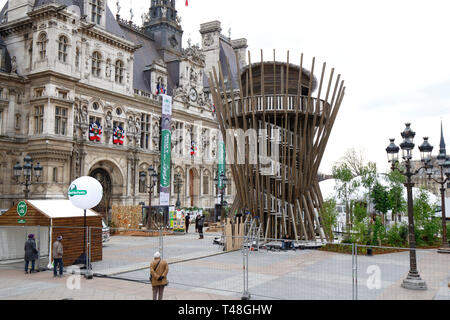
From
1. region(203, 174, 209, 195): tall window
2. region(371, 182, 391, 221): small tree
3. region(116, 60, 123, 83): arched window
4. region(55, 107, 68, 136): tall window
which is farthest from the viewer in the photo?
region(203, 174, 209, 195): tall window

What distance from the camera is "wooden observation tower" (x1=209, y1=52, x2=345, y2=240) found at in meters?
19.8

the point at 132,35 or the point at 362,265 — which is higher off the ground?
the point at 132,35

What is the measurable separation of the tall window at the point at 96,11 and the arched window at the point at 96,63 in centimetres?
272

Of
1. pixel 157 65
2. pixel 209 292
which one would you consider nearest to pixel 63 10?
pixel 157 65

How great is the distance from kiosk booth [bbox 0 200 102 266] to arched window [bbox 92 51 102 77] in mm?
19013

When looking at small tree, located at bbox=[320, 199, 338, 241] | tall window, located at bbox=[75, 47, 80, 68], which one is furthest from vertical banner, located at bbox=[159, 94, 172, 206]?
small tree, located at bbox=[320, 199, 338, 241]

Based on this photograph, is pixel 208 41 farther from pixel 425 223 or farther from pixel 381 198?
pixel 425 223

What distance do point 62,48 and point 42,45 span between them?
135 centimetres

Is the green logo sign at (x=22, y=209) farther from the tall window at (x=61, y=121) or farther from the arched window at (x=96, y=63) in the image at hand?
the arched window at (x=96, y=63)

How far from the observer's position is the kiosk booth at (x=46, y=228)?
1454 cm

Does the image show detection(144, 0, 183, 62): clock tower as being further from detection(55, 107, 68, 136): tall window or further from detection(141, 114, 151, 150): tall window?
detection(55, 107, 68, 136): tall window

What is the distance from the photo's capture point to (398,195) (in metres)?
27.7

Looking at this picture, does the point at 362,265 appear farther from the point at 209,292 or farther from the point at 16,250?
the point at 16,250
